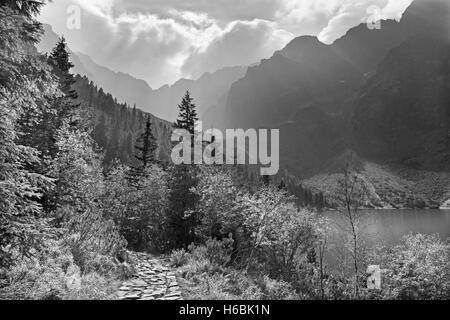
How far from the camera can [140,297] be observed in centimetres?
826

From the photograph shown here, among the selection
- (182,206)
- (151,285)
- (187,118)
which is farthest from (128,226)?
(151,285)

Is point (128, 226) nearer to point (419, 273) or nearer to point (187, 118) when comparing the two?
point (187, 118)

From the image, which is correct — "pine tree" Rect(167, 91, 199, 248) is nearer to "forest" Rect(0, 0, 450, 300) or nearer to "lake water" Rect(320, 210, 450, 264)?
"forest" Rect(0, 0, 450, 300)

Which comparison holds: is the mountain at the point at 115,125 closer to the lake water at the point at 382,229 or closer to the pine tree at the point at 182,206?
the lake water at the point at 382,229

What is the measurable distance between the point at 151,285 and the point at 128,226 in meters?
11.1

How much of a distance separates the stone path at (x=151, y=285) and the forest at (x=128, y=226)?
369mm

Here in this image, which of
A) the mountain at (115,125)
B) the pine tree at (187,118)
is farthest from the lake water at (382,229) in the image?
the mountain at (115,125)

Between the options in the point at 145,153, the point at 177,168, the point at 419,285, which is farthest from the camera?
the point at 145,153

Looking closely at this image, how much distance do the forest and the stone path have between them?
0.37 m

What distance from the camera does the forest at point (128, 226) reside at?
6.61m

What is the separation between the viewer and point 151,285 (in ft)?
32.1
